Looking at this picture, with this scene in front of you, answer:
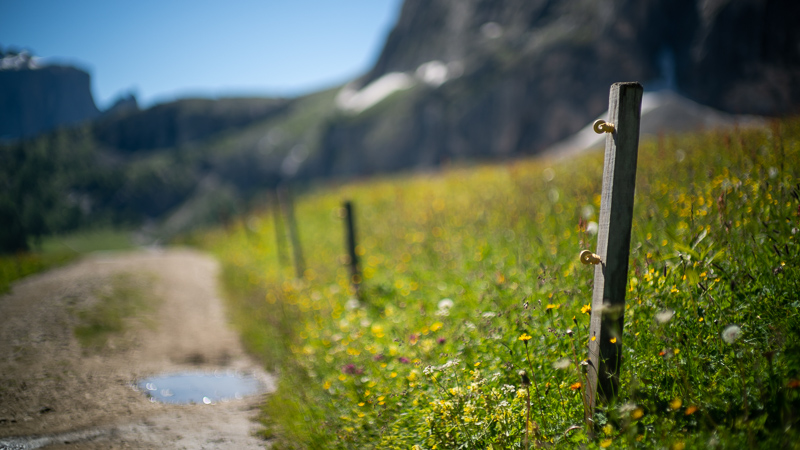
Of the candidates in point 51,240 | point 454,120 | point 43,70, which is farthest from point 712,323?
point 454,120

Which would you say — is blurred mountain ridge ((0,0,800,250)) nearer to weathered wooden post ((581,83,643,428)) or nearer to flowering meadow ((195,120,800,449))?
flowering meadow ((195,120,800,449))

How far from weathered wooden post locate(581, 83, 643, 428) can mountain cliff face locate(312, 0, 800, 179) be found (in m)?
5.79

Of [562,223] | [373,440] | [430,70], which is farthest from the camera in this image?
[430,70]

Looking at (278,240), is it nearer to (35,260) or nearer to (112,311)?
(112,311)

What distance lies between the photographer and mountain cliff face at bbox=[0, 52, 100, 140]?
7262mm

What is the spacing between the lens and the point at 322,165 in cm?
13200

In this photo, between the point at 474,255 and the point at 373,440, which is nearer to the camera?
the point at 373,440

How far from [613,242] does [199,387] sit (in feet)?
16.1

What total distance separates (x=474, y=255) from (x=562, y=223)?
1.35 m

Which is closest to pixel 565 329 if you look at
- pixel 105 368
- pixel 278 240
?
pixel 105 368

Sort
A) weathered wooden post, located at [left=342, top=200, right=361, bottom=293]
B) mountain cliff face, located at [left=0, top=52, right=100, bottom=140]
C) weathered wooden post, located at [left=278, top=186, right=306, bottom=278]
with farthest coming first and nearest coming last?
weathered wooden post, located at [left=278, top=186, right=306, bottom=278] < mountain cliff face, located at [left=0, top=52, right=100, bottom=140] < weathered wooden post, located at [left=342, top=200, right=361, bottom=293]

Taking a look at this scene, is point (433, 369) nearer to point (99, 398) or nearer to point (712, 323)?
point (712, 323)

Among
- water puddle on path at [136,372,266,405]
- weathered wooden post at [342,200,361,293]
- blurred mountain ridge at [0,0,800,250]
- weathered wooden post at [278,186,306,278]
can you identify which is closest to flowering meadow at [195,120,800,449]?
weathered wooden post at [342,200,361,293]

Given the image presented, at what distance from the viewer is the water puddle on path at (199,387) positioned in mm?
4688
